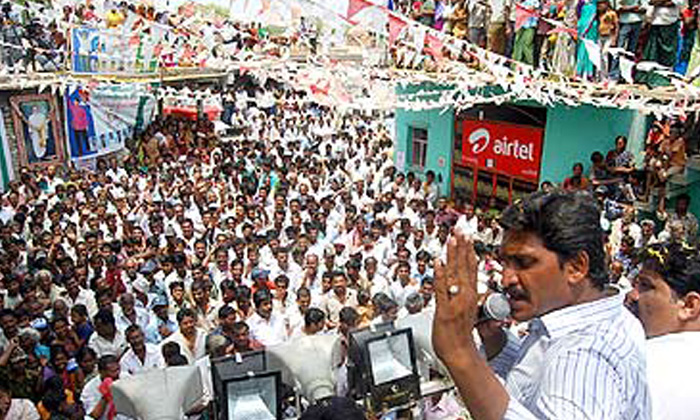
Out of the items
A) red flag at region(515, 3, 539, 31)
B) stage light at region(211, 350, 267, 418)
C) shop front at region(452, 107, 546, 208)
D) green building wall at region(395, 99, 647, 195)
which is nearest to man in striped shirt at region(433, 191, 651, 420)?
stage light at region(211, 350, 267, 418)

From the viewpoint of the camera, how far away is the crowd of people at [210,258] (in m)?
4.77

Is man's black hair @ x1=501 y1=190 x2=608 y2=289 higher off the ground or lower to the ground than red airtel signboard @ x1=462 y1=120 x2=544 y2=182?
higher

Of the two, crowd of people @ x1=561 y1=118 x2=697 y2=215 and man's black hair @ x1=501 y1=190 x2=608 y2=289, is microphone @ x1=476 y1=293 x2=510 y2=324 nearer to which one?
man's black hair @ x1=501 y1=190 x2=608 y2=289

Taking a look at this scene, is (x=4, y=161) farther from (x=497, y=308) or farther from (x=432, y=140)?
(x=497, y=308)

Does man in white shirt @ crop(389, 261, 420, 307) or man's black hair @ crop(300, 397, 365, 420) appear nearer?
man's black hair @ crop(300, 397, 365, 420)

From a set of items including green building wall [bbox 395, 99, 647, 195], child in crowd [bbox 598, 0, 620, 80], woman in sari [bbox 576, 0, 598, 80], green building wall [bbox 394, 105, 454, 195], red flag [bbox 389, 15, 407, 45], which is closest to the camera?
red flag [bbox 389, 15, 407, 45]

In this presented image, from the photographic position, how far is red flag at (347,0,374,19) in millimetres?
6625

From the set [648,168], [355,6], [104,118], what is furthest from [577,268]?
[104,118]

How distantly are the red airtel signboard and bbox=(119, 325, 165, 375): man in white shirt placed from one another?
7978 millimetres

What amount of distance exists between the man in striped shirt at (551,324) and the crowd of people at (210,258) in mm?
610

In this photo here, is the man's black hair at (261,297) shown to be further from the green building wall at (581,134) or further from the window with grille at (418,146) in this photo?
the window with grille at (418,146)

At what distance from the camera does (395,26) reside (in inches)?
283

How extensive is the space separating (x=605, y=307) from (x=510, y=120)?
1028 cm

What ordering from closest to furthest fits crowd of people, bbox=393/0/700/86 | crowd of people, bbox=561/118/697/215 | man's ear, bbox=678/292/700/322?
man's ear, bbox=678/292/700/322
crowd of people, bbox=393/0/700/86
crowd of people, bbox=561/118/697/215
